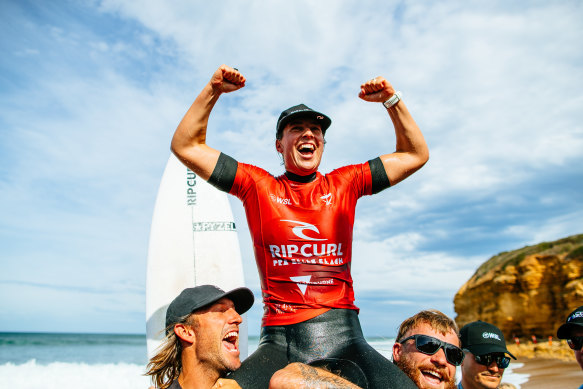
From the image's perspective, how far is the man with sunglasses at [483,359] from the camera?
3293 millimetres

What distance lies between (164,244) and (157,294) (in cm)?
78

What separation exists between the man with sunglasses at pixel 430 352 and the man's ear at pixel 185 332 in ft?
4.31

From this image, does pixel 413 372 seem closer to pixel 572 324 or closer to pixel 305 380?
pixel 305 380

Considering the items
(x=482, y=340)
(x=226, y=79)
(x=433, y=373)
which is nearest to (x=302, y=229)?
(x=226, y=79)

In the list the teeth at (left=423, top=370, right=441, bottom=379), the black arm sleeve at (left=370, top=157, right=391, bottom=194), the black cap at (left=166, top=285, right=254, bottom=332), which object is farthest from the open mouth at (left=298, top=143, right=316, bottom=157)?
the teeth at (left=423, top=370, right=441, bottom=379)

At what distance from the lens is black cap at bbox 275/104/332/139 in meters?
2.88

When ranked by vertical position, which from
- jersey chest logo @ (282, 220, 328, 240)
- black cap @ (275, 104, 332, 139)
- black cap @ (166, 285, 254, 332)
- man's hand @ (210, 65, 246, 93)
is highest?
man's hand @ (210, 65, 246, 93)

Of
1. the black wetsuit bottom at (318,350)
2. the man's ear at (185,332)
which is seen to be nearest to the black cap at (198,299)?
the man's ear at (185,332)

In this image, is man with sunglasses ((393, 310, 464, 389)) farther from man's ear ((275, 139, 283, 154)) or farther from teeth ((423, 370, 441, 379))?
man's ear ((275, 139, 283, 154))

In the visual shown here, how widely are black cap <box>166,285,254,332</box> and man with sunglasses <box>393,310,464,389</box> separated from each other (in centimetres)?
104

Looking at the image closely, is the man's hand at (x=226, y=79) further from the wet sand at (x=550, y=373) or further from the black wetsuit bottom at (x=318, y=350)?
the wet sand at (x=550, y=373)

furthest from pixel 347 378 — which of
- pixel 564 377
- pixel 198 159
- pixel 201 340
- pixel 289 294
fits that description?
pixel 564 377

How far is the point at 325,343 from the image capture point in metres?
2.49

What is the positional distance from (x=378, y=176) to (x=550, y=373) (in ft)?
46.7
